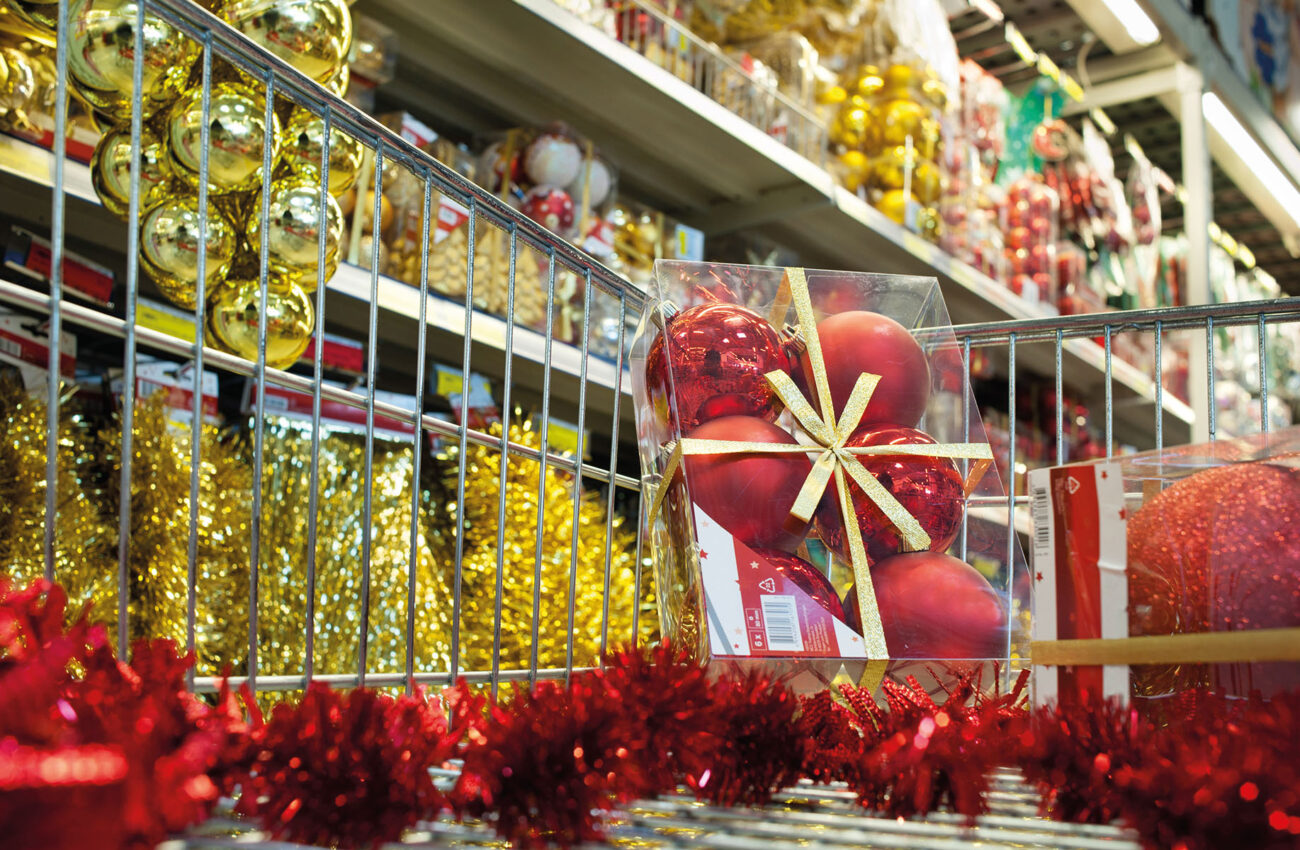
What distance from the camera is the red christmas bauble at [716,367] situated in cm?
78

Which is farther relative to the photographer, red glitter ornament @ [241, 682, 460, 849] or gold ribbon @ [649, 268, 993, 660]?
gold ribbon @ [649, 268, 993, 660]

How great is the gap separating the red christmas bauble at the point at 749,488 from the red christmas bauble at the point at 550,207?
0.78m

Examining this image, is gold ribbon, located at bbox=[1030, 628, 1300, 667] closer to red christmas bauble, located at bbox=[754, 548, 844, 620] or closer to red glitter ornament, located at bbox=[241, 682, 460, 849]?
red christmas bauble, located at bbox=[754, 548, 844, 620]

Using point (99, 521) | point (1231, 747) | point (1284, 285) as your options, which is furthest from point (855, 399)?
point (1284, 285)

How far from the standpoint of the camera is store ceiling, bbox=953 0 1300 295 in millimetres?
2611

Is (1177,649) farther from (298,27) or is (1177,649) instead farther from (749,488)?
(298,27)

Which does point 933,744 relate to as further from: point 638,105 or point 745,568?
point 638,105

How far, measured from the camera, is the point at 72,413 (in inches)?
39.4

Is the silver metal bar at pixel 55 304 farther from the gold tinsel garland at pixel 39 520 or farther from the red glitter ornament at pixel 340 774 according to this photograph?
the gold tinsel garland at pixel 39 520

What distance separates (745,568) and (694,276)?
25 cm

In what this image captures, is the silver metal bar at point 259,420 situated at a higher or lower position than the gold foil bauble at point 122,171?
lower

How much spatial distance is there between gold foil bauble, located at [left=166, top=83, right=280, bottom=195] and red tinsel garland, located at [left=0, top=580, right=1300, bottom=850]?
0.48 m

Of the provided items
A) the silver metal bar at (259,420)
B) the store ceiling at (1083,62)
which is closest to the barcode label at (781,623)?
the silver metal bar at (259,420)

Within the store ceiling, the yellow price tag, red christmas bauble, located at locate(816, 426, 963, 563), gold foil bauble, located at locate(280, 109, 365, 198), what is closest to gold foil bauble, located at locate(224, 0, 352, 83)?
gold foil bauble, located at locate(280, 109, 365, 198)
